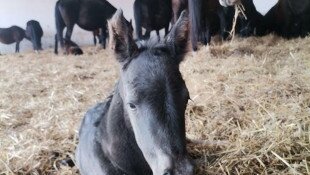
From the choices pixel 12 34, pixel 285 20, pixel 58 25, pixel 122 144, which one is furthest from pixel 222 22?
pixel 12 34

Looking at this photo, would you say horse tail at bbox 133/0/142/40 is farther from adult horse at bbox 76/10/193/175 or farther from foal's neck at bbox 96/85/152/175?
foal's neck at bbox 96/85/152/175

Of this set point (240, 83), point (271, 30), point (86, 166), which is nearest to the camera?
point (86, 166)

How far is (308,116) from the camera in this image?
10.1 ft

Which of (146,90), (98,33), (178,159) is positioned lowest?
(98,33)

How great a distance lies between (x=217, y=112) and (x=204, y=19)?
4.89m

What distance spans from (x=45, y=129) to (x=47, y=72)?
4.03 m

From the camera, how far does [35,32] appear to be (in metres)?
13.5

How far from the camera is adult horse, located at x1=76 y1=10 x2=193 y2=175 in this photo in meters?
1.77

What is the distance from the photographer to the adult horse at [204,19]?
6.88 metres

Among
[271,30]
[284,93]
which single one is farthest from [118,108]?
[271,30]

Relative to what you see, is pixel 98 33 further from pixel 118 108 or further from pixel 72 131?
pixel 118 108

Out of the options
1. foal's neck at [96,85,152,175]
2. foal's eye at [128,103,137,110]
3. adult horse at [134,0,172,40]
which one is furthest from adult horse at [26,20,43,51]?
foal's eye at [128,103,137,110]

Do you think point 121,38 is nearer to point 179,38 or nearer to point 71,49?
point 179,38

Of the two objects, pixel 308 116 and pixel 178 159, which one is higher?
pixel 178 159
